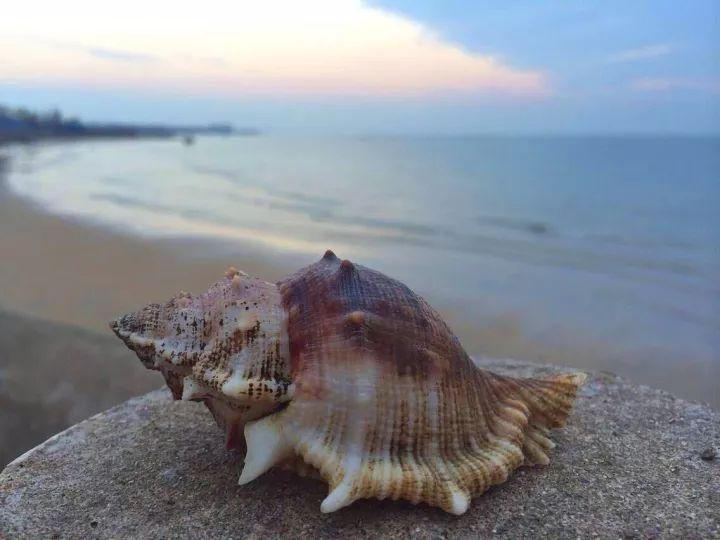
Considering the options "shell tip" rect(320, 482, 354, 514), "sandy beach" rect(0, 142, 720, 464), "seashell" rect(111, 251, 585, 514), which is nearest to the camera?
"shell tip" rect(320, 482, 354, 514)

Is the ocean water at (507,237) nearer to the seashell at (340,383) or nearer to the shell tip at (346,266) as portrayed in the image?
the seashell at (340,383)

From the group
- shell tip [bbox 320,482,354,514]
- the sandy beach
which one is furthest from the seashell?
the sandy beach

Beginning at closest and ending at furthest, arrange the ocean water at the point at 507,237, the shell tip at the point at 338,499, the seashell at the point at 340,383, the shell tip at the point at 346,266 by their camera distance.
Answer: the shell tip at the point at 338,499 → the seashell at the point at 340,383 → the shell tip at the point at 346,266 → the ocean water at the point at 507,237

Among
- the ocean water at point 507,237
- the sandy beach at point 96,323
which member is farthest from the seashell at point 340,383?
the ocean water at point 507,237

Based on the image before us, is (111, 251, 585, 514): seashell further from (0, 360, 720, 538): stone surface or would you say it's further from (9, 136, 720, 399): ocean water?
(9, 136, 720, 399): ocean water

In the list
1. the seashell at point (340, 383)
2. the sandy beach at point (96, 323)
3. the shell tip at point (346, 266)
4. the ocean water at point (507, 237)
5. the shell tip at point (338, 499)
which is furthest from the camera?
the ocean water at point (507, 237)

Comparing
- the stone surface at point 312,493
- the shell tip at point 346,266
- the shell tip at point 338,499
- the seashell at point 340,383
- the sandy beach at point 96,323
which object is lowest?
the sandy beach at point 96,323

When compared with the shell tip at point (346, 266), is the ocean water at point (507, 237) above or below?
below

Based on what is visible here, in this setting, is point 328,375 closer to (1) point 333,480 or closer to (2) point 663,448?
(1) point 333,480
